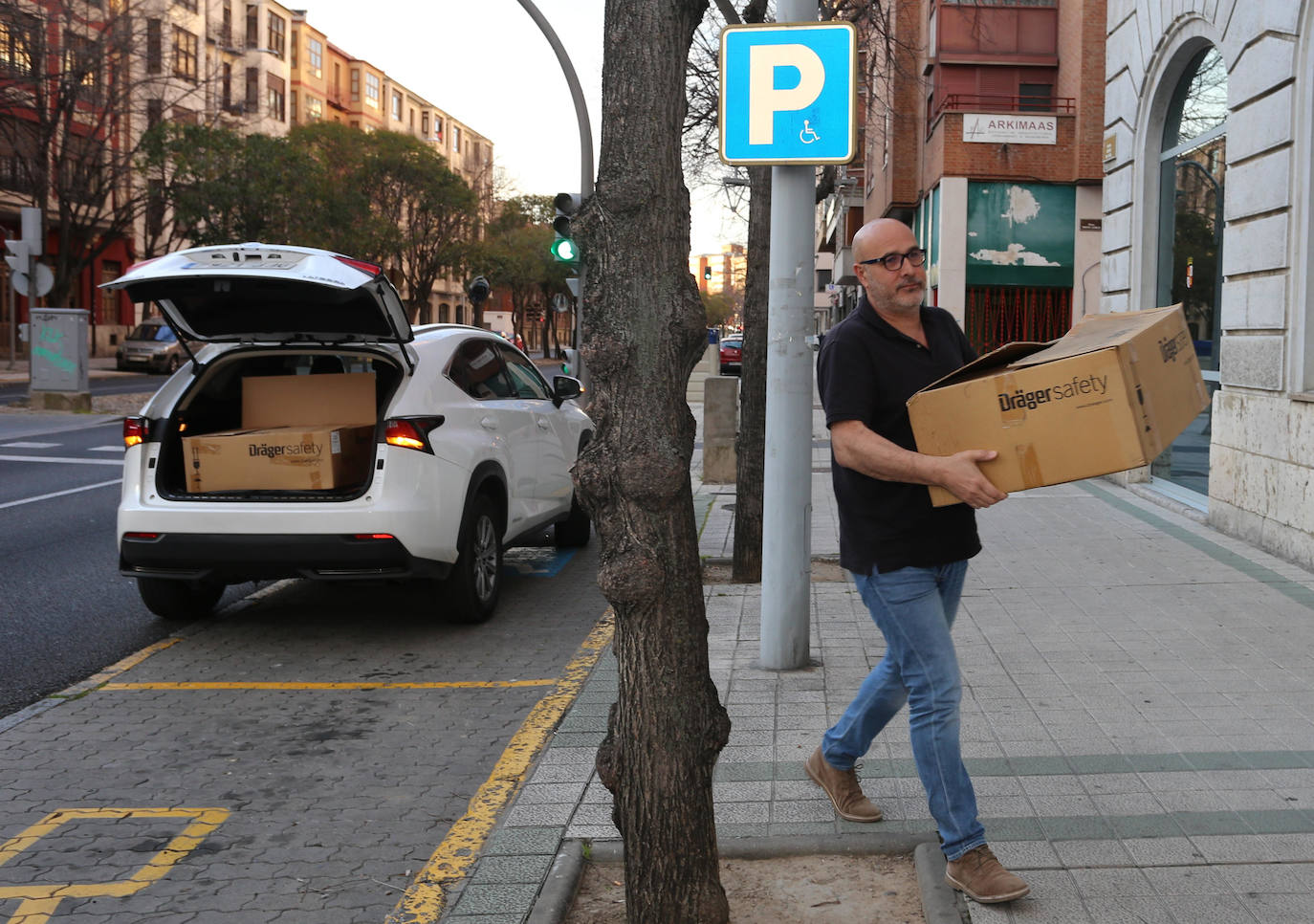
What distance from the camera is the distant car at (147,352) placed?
3966 centimetres

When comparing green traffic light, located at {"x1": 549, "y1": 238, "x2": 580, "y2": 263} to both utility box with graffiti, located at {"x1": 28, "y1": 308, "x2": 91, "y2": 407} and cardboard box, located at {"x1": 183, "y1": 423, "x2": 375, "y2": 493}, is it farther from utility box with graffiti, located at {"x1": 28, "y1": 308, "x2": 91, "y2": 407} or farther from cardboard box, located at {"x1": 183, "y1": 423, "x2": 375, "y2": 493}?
utility box with graffiti, located at {"x1": 28, "y1": 308, "x2": 91, "y2": 407}

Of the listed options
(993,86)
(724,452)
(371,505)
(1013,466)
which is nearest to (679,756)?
(1013,466)

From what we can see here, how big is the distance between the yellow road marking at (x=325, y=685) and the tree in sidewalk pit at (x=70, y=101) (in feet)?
101

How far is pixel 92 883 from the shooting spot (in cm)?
390

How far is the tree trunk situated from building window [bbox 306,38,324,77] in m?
77.4

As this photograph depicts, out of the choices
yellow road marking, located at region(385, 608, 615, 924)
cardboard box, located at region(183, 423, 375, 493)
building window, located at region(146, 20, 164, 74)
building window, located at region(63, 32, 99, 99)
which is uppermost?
building window, located at region(146, 20, 164, 74)

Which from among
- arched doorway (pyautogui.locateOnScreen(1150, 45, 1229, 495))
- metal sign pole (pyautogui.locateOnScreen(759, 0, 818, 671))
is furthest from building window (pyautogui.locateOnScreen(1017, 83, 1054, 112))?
metal sign pole (pyautogui.locateOnScreen(759, 0, 818, 671))

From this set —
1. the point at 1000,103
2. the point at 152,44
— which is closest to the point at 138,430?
the point at 1000,103

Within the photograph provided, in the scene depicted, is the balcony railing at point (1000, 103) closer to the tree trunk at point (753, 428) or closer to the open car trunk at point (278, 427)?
the tree trunk at point (753, 428)

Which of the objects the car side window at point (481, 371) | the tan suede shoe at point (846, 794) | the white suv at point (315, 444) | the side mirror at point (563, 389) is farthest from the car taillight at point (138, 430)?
the tan suede shoe at point (846, 794)

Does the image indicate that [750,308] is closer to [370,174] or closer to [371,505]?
[371,505]

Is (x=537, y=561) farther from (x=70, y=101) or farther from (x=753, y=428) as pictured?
(x=70, y=101)

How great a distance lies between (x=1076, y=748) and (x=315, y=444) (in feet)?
13.8

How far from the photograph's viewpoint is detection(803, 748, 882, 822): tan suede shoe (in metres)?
4.06
